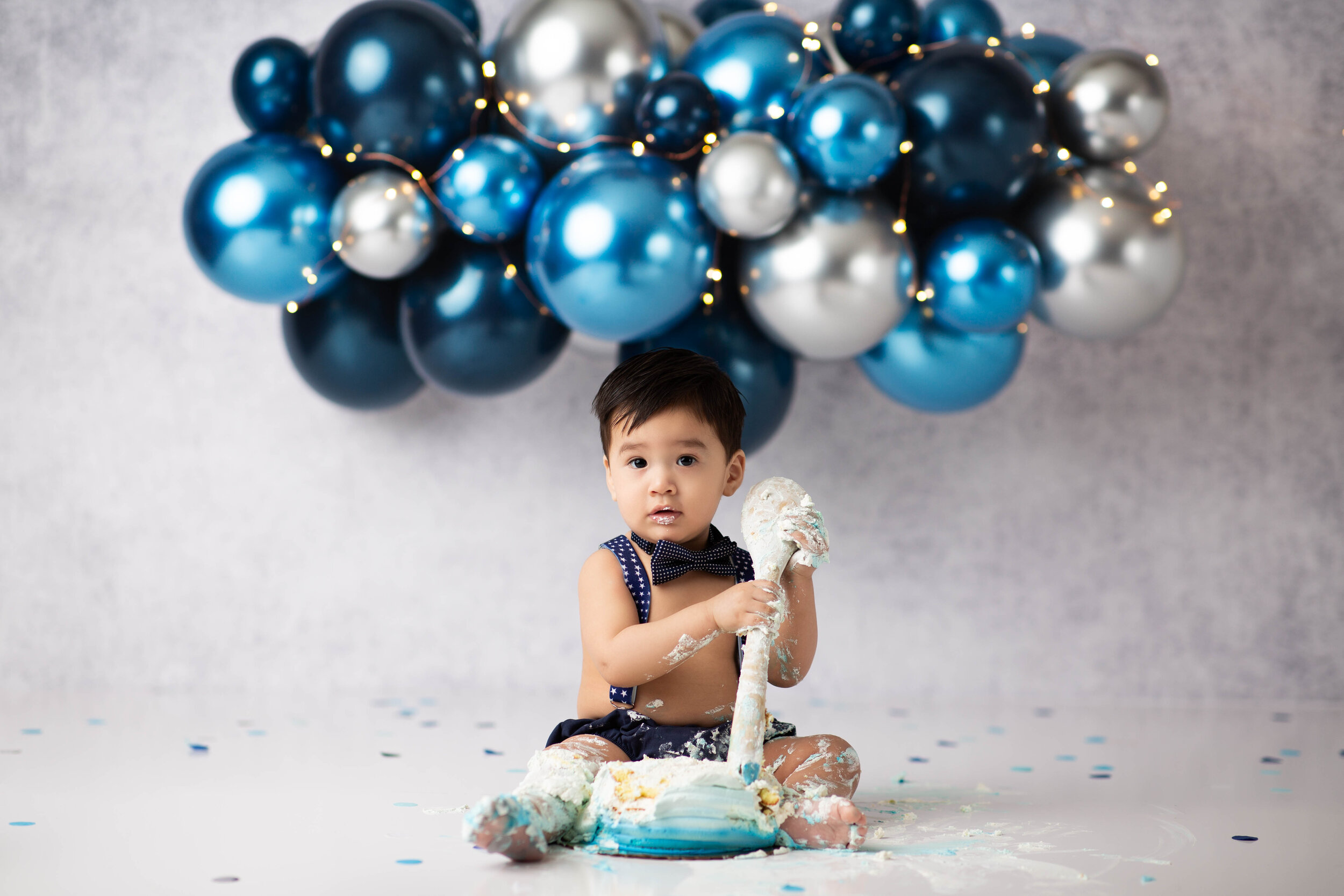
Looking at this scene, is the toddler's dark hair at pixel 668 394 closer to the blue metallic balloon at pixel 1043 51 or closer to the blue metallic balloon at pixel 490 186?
the blue metallic balloon at pixel 490 186

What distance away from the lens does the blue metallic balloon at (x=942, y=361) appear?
2.13 metres

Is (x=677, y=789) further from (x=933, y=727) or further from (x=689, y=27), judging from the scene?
(x=689, y=27)

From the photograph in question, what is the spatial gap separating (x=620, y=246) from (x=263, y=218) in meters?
0.62

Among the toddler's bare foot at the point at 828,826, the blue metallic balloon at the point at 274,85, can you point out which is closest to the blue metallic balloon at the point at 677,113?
the blue metallic balloon at the point at 274,85

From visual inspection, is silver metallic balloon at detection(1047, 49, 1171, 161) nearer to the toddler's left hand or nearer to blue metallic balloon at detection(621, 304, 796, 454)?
blue metallic balloon at detection(621, 304, 796, 454)

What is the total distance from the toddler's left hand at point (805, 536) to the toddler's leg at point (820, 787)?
0.22 m

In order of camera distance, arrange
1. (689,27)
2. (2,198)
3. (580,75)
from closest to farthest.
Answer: (580,75), (689,27), (2,198)

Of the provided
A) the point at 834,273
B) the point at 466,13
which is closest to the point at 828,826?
the point at 834,273

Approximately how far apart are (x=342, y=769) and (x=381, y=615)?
0.98 metres

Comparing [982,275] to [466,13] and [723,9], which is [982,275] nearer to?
[723,9]

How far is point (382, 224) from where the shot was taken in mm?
1955

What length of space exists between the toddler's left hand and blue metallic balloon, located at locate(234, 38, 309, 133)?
129 centimetres

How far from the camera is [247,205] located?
199 cm

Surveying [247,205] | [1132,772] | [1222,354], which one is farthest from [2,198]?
[1222,354]
